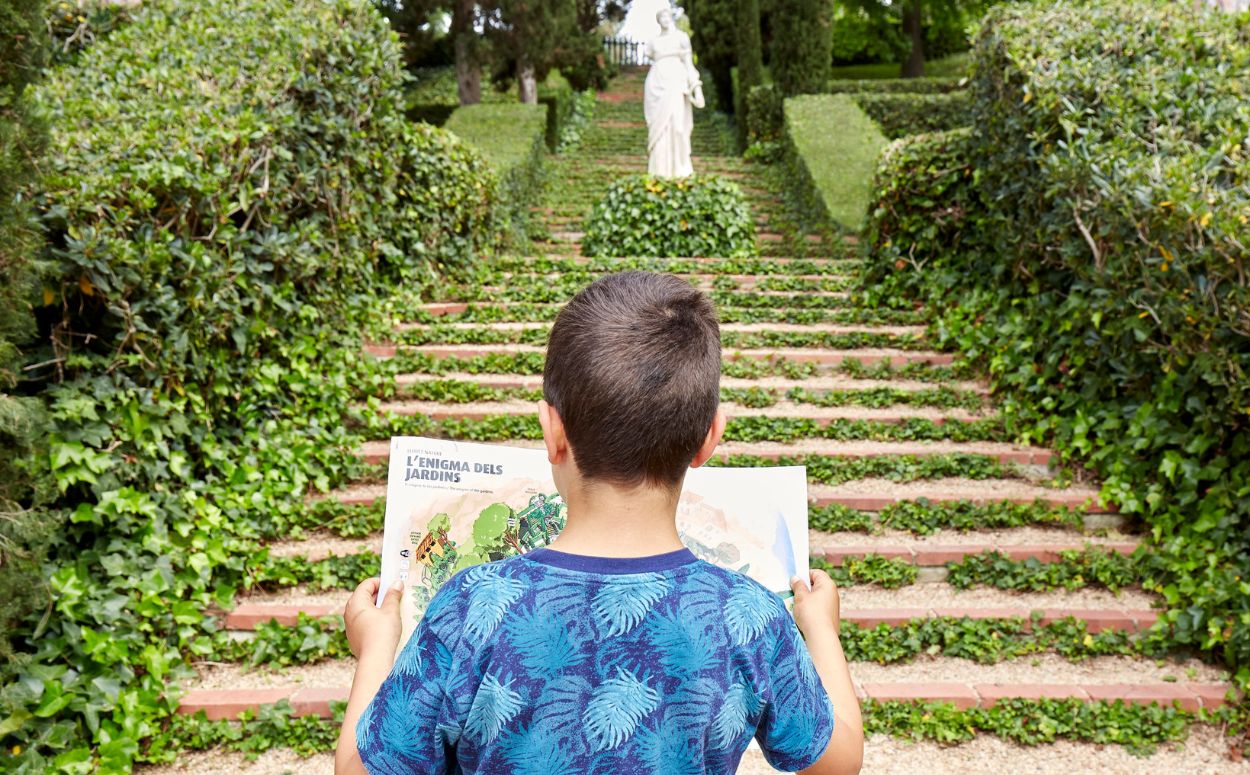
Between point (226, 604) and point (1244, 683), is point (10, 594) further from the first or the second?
point (1244, 683)

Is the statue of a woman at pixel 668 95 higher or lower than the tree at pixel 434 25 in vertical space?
lower

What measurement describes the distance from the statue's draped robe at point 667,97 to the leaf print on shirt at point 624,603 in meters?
10.2

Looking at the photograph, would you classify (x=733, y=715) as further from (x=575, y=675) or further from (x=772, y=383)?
(x=772, y=383)

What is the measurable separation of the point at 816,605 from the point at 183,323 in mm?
3651

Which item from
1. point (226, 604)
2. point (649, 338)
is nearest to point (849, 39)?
point (226, 604)

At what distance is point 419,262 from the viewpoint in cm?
777

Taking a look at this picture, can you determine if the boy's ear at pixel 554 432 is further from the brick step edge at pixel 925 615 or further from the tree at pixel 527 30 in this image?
the tree at pixel 527 30

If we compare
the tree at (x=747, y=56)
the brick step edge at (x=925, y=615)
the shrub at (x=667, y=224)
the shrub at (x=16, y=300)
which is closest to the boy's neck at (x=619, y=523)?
the shrub at (x=16, y=300)

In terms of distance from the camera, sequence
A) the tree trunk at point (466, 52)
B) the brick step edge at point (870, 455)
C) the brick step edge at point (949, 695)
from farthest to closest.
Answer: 1. the tree trunk at point (466, 52)
2. the brick step edge at point (870, 455)
3. the brick step edge at point (949, 695)

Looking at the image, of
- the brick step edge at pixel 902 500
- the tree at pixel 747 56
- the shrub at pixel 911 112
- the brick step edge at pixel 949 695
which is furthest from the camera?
the tree at pixel 747 56

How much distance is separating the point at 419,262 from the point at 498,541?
620 centimetres

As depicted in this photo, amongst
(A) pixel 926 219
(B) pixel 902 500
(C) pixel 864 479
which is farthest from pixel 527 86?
(B) pixel 902 500

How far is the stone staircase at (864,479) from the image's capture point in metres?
4.00

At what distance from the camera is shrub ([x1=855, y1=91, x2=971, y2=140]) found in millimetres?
15867
